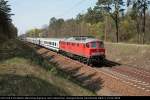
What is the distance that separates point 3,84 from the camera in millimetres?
15453

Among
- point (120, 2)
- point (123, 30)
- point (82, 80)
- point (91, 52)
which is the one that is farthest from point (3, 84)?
point (123, 30)

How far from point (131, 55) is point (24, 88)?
1113 inches

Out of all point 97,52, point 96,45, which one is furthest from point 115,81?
point 96,45

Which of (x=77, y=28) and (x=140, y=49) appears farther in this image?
(x=77, y=28)

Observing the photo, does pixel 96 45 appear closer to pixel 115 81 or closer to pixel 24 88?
pixel 115 81

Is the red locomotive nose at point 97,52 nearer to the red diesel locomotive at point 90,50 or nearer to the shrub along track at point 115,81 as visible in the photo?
the red diesel locomotive at point 90,50

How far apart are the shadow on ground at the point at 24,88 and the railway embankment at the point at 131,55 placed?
1924 centimetres

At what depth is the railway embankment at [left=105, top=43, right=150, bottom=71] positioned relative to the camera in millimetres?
36478

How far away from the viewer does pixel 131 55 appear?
41531 millimetres

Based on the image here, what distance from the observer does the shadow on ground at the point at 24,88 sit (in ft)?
46.5

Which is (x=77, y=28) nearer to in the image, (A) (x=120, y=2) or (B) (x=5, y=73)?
(A) (x=120, y=2)

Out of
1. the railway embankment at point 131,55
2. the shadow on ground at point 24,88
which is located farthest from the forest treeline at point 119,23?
the shadow on ground at point 24,88

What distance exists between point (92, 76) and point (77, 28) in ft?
285

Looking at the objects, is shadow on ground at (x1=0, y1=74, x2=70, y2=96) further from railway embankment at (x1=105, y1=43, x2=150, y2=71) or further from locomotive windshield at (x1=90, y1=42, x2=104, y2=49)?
railway embankment at (x1=105, y1=43, x2=150, y2=71)
